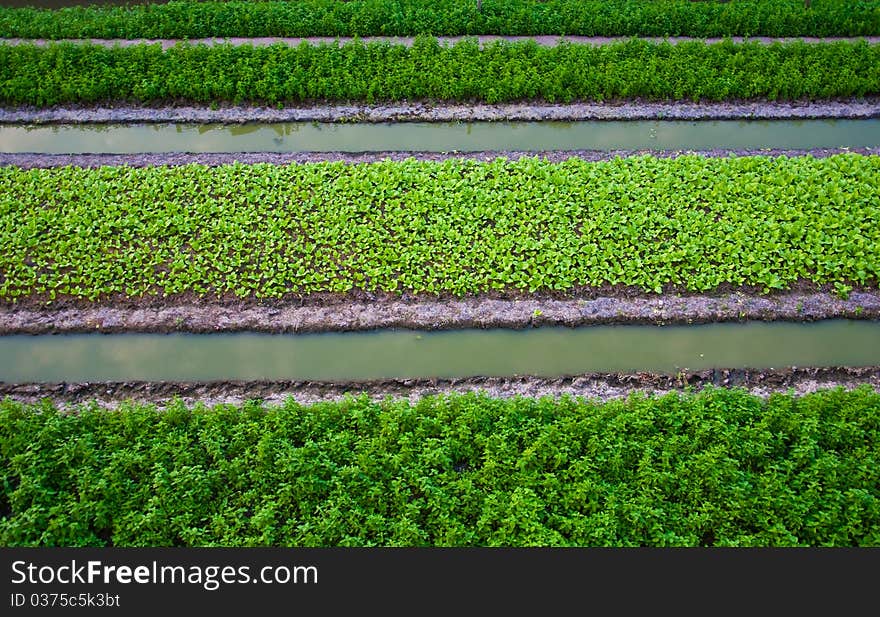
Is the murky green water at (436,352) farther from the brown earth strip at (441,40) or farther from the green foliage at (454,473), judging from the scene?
the brown earth strip at (441,40)

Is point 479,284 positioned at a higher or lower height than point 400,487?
higher

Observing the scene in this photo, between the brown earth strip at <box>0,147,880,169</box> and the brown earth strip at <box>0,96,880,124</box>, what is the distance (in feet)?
3.93

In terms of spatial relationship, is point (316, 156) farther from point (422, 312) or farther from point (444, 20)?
point (444, 20)

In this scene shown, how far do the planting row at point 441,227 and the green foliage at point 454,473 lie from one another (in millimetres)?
2298

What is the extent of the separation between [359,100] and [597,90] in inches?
180

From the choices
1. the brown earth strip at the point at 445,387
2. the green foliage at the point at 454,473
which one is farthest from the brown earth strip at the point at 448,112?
the green foliage at the point at 454,473

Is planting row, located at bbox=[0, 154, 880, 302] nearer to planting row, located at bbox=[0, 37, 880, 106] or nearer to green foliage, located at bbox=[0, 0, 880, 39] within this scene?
planting row, located at bbox=[0, 37, 880, 106]

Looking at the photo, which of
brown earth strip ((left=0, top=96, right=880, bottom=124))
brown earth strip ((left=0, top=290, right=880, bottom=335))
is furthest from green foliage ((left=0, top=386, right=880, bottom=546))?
brown earth strip ((left=0, top=96, right=880, bottom=124))

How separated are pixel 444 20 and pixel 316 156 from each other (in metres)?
5.12

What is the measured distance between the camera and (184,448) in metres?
7.17

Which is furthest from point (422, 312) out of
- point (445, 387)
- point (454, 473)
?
point (454, 473)

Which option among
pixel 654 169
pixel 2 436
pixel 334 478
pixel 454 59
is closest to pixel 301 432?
pixel 334 478

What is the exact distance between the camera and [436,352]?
884cm

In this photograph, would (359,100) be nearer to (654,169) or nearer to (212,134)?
(212,134)
